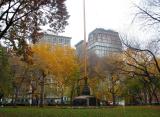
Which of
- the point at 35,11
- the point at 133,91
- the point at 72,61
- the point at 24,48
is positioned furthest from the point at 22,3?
the point at 133,91

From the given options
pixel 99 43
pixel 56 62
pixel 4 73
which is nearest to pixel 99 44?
pixel 99 43

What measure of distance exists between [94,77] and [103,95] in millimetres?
11014

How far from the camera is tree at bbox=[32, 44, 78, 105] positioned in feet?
155

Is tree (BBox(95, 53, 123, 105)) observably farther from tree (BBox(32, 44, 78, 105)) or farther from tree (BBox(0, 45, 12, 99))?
tree (BBox(0, 45, 12, 99))

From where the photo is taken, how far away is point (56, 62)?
4962 cm

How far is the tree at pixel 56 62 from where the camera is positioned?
47.3 m

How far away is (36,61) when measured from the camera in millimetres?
47125

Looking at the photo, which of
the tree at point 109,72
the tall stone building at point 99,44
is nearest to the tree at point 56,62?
the tree at point 109,72

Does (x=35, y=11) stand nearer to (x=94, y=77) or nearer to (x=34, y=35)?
(x=34, y=35)

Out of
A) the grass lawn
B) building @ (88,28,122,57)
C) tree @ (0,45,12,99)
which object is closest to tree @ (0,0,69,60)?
the grass lawn

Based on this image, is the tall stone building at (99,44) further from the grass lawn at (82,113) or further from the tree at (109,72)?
the grass lawn at (82,113)

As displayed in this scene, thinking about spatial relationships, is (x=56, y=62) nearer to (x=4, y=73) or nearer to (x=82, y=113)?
(x=4, y=73)

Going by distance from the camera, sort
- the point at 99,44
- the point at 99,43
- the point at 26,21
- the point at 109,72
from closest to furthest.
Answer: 1. the point at 26,21
2. the point at 109,72
3. the point at 99,43
4. the point at 99,44

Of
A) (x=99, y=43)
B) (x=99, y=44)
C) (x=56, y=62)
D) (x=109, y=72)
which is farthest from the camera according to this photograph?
(x=99, y=44)
